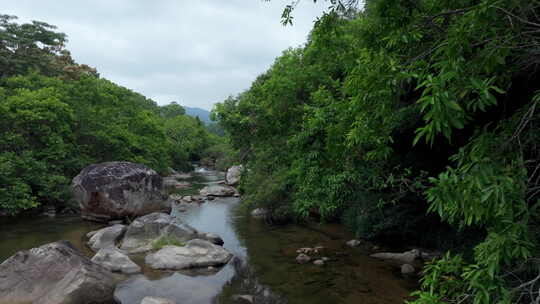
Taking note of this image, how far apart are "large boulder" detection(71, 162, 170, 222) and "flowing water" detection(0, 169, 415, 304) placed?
0.90 meters

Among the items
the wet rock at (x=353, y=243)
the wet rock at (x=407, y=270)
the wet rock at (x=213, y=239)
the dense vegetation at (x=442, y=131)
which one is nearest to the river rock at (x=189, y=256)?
the wet rock at (x=213, y=239)

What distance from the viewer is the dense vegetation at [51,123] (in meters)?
16.3

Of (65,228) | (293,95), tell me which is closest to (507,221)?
(293,95)

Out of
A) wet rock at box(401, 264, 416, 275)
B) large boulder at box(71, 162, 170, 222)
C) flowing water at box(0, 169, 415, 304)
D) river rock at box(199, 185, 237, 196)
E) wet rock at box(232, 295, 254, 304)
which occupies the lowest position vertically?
wet rock at box(232, 295, 254, 304)

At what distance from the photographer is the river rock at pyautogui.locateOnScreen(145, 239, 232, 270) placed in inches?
447

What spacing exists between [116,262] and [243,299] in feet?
14.3

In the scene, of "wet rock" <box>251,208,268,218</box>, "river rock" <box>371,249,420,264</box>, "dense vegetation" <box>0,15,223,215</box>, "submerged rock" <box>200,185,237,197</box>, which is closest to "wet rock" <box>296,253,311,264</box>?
"river rock" <box>371,249,420,264</box>

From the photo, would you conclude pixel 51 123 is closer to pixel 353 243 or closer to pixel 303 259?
pixel 303 259

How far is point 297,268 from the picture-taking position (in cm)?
1129

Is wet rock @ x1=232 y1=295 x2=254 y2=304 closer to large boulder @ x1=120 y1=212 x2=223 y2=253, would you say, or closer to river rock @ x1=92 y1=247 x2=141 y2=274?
river rock @ x1=92 y1=247 x2=141 y2=274

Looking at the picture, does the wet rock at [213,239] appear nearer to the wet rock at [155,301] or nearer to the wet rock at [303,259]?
the wet rock at [303,259]

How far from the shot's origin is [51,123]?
18.5 meters

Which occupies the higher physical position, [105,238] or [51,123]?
[51,123]

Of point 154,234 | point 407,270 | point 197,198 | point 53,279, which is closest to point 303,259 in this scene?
point 407,270
